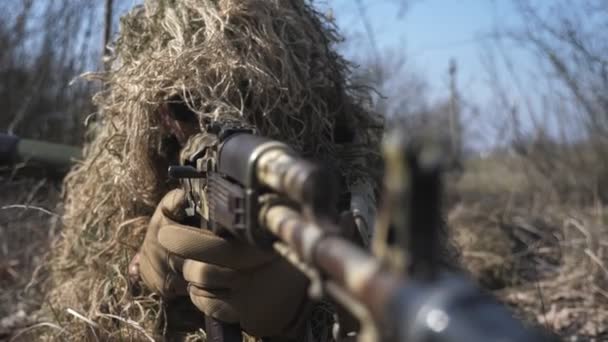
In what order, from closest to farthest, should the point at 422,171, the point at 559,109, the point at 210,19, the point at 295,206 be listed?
the point at 422,171
the point at 295,206
the point at 210,19
the point at 559,109

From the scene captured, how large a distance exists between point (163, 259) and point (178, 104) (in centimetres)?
50

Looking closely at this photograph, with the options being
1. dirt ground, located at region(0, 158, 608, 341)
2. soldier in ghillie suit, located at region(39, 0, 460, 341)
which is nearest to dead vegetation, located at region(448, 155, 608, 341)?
dirt ground, located at region(0, 158, 608, 341)

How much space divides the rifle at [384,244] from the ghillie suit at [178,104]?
826mm

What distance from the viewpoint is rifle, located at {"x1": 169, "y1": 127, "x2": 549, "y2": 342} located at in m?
0.83

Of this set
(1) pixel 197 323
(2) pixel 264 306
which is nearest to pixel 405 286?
(2) pixel 264 306

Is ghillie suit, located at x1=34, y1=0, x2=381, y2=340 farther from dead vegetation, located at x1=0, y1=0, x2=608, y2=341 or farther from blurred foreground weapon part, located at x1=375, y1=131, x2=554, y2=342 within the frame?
blurred foreground weapon part, located at x1=375, y1=131, x2=554, y2=342

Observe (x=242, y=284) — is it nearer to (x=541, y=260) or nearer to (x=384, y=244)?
(x=384, y=244)

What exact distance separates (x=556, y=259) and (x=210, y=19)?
8.51 ft

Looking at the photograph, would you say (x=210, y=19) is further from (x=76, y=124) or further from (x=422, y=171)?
(x=76, y=124)

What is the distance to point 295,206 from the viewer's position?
131 centimetres

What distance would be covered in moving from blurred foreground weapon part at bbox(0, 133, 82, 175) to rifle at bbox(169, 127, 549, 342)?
2.02m

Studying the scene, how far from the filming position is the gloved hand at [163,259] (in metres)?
2.13

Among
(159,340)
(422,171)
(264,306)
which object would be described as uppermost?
(422,171)

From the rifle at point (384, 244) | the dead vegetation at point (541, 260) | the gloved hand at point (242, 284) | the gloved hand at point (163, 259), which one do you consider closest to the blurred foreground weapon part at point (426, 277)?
the rifle at point (384, 244)
